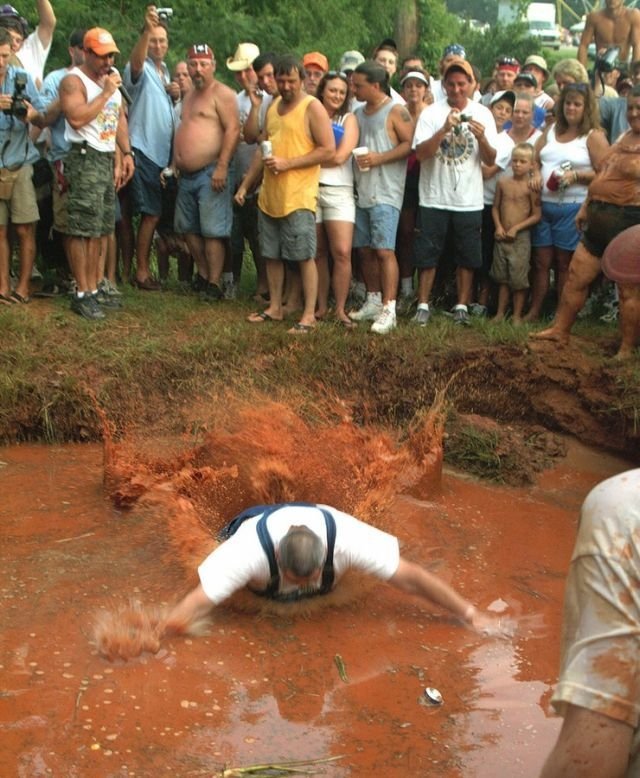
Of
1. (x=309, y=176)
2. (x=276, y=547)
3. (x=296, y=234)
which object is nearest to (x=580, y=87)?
(x=309, y=176)

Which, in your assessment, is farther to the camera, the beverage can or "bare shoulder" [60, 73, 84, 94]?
the beverage can

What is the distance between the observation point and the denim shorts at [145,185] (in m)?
9.09

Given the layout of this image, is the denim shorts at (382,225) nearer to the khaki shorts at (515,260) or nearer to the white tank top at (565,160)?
the khaki shorts at (515,260)

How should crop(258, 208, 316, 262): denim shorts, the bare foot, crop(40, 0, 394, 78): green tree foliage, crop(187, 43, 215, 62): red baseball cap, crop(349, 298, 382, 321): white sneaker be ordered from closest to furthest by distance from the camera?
the bare foot
crop(258, 208, 316, 262): denim shorts
crop(349, 298, 382, 321): white sneaker
crop(187, 43, 215, 62): red baseball cap
crop(40, 0, 394, 78): green tree foliage

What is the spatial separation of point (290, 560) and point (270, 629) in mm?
624

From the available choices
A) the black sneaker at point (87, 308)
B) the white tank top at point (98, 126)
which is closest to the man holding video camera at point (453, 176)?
the white tank top at point (98, 126)

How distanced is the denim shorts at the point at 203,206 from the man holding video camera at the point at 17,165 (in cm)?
132

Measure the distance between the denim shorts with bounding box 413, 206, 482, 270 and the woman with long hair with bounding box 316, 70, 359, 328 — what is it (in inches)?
23.1

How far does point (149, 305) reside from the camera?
8742 mm

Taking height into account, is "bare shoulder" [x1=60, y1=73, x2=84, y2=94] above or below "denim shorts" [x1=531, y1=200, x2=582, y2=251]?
above

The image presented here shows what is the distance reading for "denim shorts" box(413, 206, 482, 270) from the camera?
846cm

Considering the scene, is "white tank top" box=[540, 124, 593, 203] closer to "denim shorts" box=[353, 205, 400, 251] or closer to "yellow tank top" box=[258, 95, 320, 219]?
"denim shorts" box=[353, 205, 400, 251]

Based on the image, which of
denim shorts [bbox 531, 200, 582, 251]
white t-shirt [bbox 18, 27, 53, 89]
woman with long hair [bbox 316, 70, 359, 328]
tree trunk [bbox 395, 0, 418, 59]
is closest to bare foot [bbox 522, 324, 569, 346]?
denim shorts [bbox 531, 200, 582, 251]

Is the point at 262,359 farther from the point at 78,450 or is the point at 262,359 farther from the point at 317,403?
the point at 78,450
